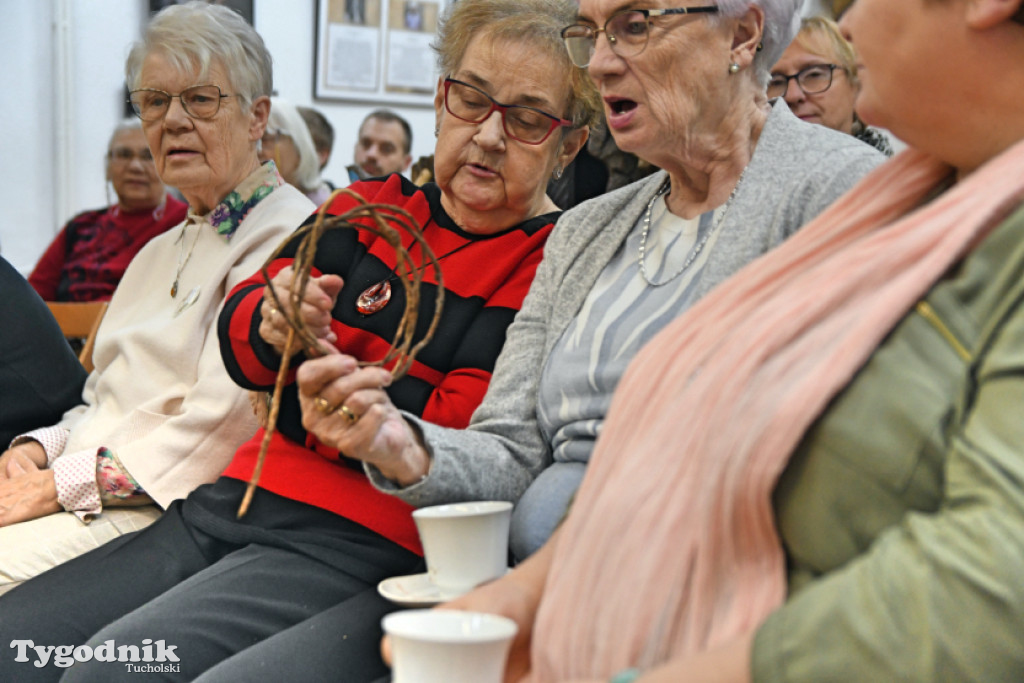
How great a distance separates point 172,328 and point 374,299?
0.58 metres

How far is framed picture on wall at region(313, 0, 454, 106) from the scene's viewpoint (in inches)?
190

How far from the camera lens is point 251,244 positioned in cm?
185

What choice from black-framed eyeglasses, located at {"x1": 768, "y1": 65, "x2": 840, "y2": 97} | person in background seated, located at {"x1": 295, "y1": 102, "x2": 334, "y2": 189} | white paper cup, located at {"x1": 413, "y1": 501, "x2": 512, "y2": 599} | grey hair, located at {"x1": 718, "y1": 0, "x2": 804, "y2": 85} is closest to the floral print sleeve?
white paper cup, located at {"x1": 413, "y1": 501, "x2": 512, "y2": 599}

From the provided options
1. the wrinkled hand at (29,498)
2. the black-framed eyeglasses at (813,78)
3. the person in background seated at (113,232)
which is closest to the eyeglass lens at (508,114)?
the wrinkled hand at (29,498)

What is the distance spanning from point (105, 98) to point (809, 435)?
4607 mm

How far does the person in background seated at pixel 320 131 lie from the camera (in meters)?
4.52

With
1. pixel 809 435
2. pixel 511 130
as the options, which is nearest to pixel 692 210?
pixel 511 130

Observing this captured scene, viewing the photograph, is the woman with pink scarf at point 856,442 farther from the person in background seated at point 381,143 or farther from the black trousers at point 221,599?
the person in background seated at point 381,143

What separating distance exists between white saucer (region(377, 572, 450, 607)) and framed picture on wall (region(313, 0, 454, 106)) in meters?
4.20

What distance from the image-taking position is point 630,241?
51.9 inches

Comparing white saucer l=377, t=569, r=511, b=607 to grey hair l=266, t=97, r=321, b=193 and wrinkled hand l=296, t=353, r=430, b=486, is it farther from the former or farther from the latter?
grey hair l=266, t=97, r=321, b=193

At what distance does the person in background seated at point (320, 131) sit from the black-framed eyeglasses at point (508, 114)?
122 inches

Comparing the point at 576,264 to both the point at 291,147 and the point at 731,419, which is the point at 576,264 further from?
the point at 291,147

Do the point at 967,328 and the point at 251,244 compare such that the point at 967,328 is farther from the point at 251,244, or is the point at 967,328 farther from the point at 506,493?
the point at 251,244
